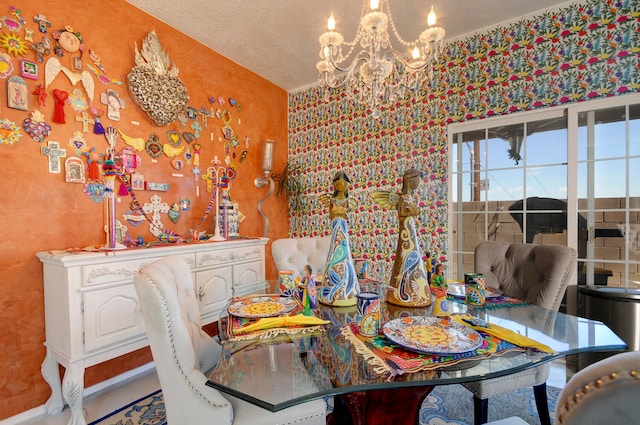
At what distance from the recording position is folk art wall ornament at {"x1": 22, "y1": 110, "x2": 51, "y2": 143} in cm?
181

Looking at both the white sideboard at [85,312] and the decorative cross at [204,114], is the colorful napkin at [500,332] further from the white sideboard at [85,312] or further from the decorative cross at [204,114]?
the decorative cross at [204,114]

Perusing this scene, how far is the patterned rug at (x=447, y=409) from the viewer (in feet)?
5.78

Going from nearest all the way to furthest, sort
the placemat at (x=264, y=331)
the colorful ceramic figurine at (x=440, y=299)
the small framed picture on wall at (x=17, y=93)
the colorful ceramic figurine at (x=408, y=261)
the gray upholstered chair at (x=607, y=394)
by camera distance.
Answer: the gray upholstered chair at (x=607, y=394)
the placemat at (x=264, y=331)
the colorful ceramic figurine at (x=440, y=299)
the colorful ceramic figurine at (x=408, y=261)
the small framed picture on wall at (x=17, y=93)

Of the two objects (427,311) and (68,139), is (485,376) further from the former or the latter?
(68,139)

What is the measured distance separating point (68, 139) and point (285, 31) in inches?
77.2

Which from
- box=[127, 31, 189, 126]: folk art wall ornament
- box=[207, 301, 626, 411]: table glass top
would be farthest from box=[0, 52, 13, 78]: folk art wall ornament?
box=[207, 301, 626, 411]: table glass top

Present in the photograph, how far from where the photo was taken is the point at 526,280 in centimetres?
165

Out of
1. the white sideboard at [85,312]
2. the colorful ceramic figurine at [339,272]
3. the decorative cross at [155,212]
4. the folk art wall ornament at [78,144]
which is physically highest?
the folk art wall ornament at [78,144]

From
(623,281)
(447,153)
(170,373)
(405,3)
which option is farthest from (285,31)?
(623,281)

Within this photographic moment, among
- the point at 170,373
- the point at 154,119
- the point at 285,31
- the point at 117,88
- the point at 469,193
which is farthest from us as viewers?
the point at 469,193

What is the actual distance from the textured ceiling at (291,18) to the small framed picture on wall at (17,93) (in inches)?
42.2

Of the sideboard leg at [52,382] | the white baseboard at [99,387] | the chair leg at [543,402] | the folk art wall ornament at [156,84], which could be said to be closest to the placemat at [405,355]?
the chair leg at [543,402]

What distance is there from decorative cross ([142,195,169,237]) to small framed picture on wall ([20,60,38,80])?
103 centimetres

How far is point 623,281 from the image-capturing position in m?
2.26
